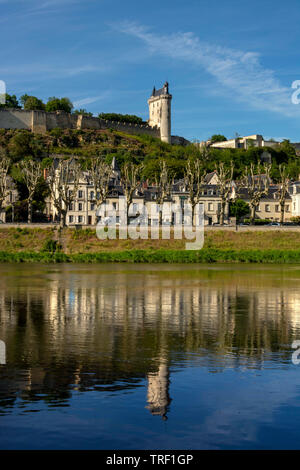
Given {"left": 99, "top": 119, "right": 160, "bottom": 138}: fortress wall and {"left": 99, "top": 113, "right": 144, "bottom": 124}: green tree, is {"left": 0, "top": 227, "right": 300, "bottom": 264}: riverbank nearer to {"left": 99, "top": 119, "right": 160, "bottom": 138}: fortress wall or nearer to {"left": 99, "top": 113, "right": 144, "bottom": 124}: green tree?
{"left": 99, "top": 119, "right": 160, "bottom": 138}: fortress wall

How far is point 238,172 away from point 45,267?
81.6m

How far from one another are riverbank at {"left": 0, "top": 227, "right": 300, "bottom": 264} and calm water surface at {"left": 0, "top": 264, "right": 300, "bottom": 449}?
25.6m

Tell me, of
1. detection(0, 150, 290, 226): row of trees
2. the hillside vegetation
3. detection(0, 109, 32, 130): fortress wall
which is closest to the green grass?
detection(0, 150, 290, 226): row of trees

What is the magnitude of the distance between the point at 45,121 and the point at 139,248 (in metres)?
94.1

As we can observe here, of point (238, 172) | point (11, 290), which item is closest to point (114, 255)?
point (11, 290)

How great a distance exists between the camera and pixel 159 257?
55938 millimetres

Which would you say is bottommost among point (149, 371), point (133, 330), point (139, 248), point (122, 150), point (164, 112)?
point (133, 330)

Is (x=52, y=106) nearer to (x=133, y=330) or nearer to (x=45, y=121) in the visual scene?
(x=45, y=121)

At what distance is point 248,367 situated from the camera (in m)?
15.0

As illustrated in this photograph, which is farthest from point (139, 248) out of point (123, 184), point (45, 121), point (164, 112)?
point (164, 112)

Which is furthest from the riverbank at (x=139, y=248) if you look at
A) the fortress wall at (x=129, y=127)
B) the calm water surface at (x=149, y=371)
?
the fortress wall at (x=129, y=127)

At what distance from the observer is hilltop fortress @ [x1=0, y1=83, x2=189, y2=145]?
144 m

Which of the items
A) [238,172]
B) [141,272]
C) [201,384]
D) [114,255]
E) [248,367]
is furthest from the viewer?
[238,172]
